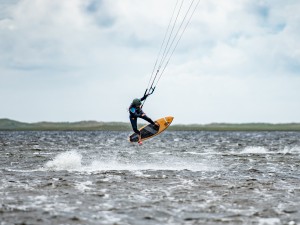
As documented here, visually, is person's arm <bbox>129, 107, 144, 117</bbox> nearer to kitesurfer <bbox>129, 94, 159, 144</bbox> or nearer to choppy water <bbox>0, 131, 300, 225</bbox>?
kitesurfer <bbox>129, 94, 159, 144</bbox>

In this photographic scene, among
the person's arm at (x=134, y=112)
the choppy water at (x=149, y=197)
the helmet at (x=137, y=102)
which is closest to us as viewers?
the choppy water at (x=149, y=197)

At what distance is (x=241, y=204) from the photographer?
18859 millimetres

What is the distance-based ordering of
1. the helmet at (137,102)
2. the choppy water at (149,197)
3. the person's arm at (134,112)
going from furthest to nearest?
1. the person's arm at (134,112)
2. the helmet at (137,102)
3. the choppy water at (149,197)

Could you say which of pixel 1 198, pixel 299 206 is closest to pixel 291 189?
pixel 299 206

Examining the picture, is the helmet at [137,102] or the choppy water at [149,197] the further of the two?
the helmet at [137,102]

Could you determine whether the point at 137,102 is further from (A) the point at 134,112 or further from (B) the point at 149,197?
(B) the point at 149,197

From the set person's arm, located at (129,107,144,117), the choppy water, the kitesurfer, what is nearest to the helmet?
the kitesurfer

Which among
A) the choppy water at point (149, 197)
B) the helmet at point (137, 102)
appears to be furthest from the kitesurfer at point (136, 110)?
the choppy water at point (149, 197)

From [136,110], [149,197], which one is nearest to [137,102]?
[136,110]

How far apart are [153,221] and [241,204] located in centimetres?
498

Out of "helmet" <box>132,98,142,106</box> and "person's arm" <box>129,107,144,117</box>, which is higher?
Result: "helmet" <box>132,98,142,106</box>

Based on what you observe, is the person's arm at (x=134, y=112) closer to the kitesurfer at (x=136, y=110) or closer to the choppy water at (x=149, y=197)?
the kitesurfer at (x=136, y=110)

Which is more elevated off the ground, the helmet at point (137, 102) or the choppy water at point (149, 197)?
the helmet at point (137, 102)

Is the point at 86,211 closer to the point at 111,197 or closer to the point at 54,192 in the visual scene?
the point at 111,197
